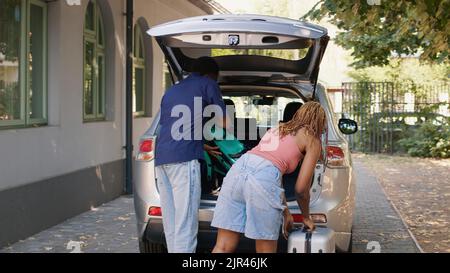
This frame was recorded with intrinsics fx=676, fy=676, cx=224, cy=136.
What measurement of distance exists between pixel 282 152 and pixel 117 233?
394cm

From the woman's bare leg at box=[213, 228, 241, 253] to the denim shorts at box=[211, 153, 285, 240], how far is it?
0.08 metres

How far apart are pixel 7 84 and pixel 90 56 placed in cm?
259

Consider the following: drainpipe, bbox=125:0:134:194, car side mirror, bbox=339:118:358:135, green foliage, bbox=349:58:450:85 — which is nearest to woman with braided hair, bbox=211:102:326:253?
car side mirror, bbox=339:118:358:135

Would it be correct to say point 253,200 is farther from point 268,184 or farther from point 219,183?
point 219,183

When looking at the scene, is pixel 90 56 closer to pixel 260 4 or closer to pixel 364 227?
pixel 364 227

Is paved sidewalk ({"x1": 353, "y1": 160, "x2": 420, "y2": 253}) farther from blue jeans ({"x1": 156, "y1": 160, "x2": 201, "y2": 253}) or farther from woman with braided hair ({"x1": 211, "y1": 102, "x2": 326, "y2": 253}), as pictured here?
woman with braided hair ({"x1": 211, "y1": 102, "x2": 326, "y2": 253})

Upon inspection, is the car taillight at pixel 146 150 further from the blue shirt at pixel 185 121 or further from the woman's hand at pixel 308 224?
the woman's hand at pixel 308 224

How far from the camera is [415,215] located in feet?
32.8

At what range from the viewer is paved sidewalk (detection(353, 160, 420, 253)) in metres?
7.62

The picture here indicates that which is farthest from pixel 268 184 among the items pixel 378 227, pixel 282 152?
pixel 378 227

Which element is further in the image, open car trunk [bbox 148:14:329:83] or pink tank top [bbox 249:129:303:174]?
open car trunk [bbox 148:14:329:83]

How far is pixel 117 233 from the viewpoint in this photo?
26.4 feet

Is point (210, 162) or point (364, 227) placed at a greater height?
point (210, 162)
